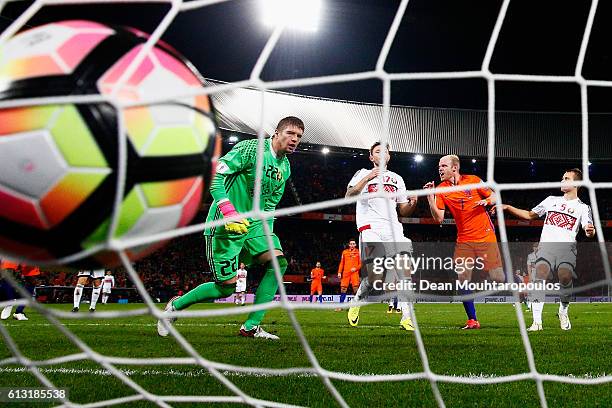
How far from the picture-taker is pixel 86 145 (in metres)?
1.21

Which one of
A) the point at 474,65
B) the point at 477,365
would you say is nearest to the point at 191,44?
the point at 474,65

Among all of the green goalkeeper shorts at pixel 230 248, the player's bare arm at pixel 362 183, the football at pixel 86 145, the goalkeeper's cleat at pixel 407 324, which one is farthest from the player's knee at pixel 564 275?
the football at pixel 86 145

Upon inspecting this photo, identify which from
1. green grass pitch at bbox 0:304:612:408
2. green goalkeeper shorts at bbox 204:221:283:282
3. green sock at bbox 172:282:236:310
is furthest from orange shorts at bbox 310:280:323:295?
green goalkeeper shorts at bbox 204:221:283:282

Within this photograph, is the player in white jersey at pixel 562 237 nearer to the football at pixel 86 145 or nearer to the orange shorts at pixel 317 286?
the football at pixel 86 145

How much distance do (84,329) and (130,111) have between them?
14.3 feet

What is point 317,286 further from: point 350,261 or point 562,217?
point 562,217

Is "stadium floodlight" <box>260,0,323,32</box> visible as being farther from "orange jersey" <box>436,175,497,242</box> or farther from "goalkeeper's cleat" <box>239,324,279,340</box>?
"goalkeeper's cleat" <box>239,324,279,340</box>

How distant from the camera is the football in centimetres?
121

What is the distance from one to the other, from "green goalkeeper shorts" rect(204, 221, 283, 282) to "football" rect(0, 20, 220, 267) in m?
2.61

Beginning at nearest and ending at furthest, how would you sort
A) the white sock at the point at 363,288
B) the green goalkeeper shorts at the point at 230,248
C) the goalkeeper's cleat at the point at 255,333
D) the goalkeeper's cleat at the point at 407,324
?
the green goalkeeper shorts at the point at 230,248 → the goalkeeper's cleat at the point at 255,333 → the goalkeeper's cleat at the point at 407,324 → the white sock at the point at 363,288

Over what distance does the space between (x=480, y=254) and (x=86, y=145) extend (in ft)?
16.1

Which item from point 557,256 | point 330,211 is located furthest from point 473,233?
point 330,211

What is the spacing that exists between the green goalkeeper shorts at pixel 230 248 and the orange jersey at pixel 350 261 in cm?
846

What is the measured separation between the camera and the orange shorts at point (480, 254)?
552 cm
